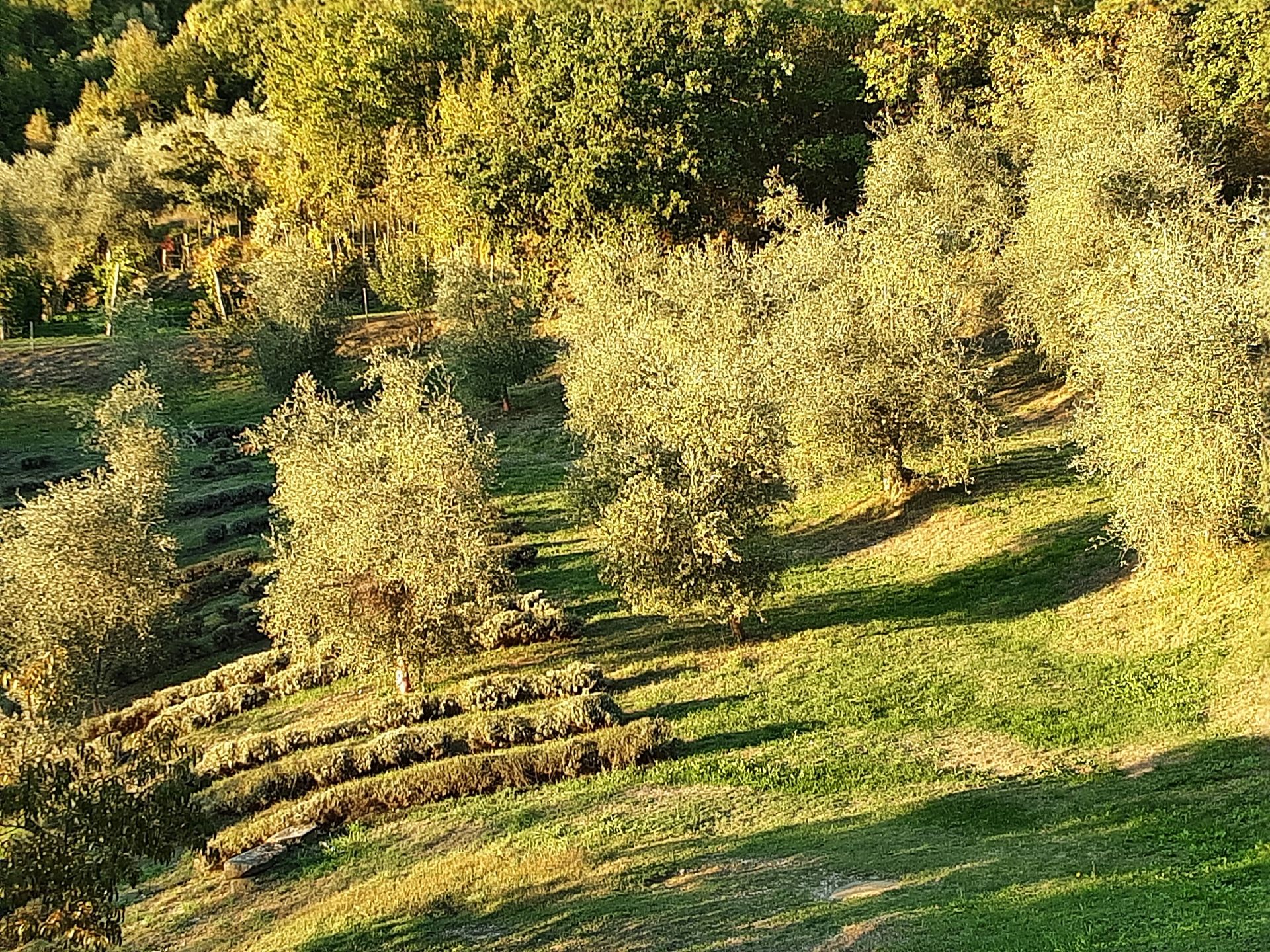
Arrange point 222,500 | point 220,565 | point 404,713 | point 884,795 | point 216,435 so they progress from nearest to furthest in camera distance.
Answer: point 884,795 → point 404,713 → point 220,565 → point 222,500 → point 216,435

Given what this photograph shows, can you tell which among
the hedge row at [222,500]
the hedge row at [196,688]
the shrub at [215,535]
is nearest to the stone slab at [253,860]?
the hedge row at [196,688]

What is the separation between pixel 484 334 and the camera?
6825 centimetres

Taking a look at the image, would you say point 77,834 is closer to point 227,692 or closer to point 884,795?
point 884,795

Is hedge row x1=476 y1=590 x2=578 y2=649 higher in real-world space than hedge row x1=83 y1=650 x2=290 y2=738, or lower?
higher

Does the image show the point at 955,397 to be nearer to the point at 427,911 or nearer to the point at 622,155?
the point at 427,911

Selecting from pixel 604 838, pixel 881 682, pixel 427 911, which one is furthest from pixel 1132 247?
pixel 427 911

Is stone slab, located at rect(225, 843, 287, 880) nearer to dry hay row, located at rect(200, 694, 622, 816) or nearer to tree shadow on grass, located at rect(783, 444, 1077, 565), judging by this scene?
dry hay row, located at rect(200, 694, 622, 816)

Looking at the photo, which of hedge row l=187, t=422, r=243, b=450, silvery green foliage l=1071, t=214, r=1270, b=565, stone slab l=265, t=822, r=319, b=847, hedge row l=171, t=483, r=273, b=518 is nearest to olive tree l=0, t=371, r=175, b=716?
stone slab l=265, t=822, r=319, b=847

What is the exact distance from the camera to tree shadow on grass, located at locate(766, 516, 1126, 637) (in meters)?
33.4

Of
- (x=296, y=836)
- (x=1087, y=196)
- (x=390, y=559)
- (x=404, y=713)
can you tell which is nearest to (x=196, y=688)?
(x=404, y=713)

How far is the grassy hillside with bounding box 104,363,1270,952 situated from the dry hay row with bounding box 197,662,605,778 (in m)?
2.01

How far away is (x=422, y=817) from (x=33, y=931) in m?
10.7

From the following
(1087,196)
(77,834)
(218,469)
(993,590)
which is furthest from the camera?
(218,469)

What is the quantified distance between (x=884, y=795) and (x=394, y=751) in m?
13.5
